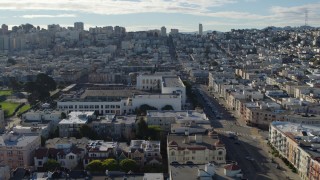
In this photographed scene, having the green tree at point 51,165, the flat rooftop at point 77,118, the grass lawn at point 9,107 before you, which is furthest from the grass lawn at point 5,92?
the green tree at point 51,165

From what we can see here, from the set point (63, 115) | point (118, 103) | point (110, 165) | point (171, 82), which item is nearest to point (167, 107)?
point (118, 103)

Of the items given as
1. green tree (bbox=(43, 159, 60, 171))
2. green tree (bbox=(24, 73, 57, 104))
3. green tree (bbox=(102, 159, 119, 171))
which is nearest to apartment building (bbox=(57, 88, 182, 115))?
green tree (bbox=(24, 73, 57, 104))

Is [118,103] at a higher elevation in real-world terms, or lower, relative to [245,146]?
higher

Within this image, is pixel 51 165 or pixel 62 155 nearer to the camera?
pixel 51 165

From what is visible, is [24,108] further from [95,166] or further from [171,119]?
[95,166]

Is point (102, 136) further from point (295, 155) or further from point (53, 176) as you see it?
point (295, 155)

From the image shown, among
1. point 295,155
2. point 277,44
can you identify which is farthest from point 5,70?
point 277,44

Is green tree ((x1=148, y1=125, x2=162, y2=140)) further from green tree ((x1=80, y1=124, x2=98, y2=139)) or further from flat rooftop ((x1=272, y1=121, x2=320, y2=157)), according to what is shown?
flat rooftop ((x1=272, y1=121, x2=320, y2=157))
